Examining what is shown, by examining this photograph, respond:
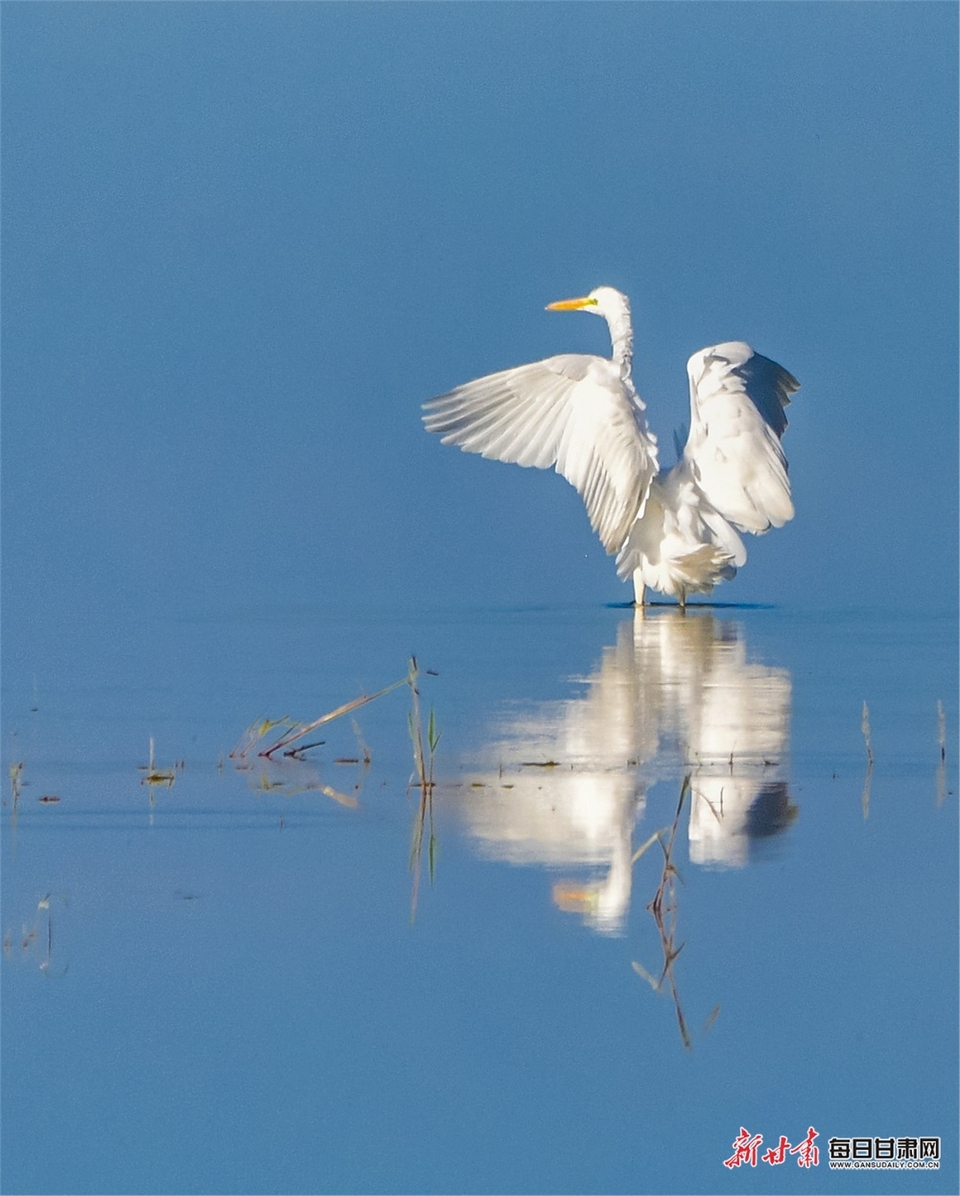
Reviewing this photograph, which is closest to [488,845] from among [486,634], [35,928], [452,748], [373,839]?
[373,839]

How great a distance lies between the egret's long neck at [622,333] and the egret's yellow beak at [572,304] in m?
0.32

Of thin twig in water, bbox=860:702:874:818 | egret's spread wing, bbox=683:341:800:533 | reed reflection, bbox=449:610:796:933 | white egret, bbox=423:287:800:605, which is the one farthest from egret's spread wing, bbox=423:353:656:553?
thin twig in water, bbox=860:702:874:818

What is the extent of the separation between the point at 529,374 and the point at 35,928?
9.24 metres

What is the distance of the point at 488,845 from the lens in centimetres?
573

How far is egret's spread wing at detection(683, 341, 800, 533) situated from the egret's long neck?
64 centimetres

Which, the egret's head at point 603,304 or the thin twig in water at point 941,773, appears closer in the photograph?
the thin twig in water at point 941,773

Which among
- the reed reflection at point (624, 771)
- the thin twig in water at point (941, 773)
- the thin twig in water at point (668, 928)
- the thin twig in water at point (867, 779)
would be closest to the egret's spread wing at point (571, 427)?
the reed reflection at point (624, 771)

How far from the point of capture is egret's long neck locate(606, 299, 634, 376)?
14.3 m

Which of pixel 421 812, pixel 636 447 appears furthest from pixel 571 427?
pixel 421 812

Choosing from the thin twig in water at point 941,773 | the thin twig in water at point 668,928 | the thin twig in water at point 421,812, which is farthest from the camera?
the thin twig in water at point 941,773

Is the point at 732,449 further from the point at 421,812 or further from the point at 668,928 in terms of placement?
the point at 668,928

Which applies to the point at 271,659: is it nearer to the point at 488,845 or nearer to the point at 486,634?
the point at 486,634

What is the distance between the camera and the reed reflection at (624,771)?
18.4 ft

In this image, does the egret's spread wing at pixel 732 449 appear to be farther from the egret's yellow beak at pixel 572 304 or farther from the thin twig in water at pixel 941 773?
the thin twig in water at pixel 941 773
